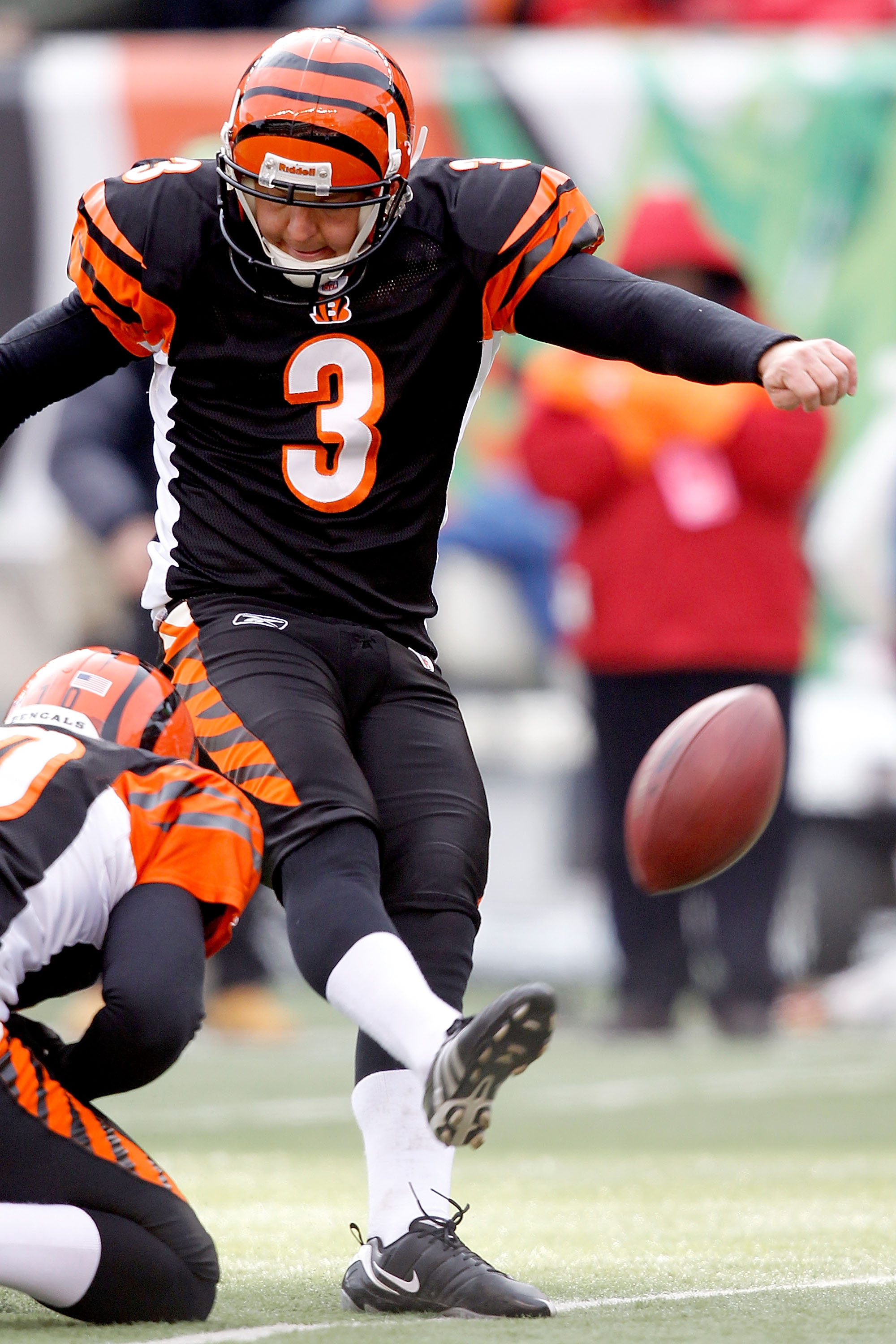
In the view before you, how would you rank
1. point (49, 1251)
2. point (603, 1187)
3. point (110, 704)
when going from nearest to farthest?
point (49, 1251)
point (110, 704)
point (603, 1187)

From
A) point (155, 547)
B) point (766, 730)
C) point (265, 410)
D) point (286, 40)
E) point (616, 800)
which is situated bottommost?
point (616, 800)

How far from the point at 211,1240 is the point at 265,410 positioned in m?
1.08

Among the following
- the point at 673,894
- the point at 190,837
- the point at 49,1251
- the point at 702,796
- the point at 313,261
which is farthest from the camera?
the point at 673,894

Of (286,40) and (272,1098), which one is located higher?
(286,40)

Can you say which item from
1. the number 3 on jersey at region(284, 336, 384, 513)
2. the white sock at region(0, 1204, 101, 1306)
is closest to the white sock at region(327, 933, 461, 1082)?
the white sock at region(0, 1204, 101, 1306)

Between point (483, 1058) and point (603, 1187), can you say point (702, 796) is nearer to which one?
point (483, 1058)

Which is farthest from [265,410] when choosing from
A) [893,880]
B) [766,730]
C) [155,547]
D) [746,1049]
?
[893,880]

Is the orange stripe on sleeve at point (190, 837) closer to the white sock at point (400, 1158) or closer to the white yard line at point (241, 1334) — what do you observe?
the white sock at point (400, 1158)

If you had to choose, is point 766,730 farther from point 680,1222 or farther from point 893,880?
point 893,880

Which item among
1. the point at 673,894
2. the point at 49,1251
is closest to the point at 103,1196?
the point at 49,1251

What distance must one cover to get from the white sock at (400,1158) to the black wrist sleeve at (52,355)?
3.36 ft

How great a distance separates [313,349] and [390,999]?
0.91m

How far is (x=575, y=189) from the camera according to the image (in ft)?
9.96

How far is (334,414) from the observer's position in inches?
117
